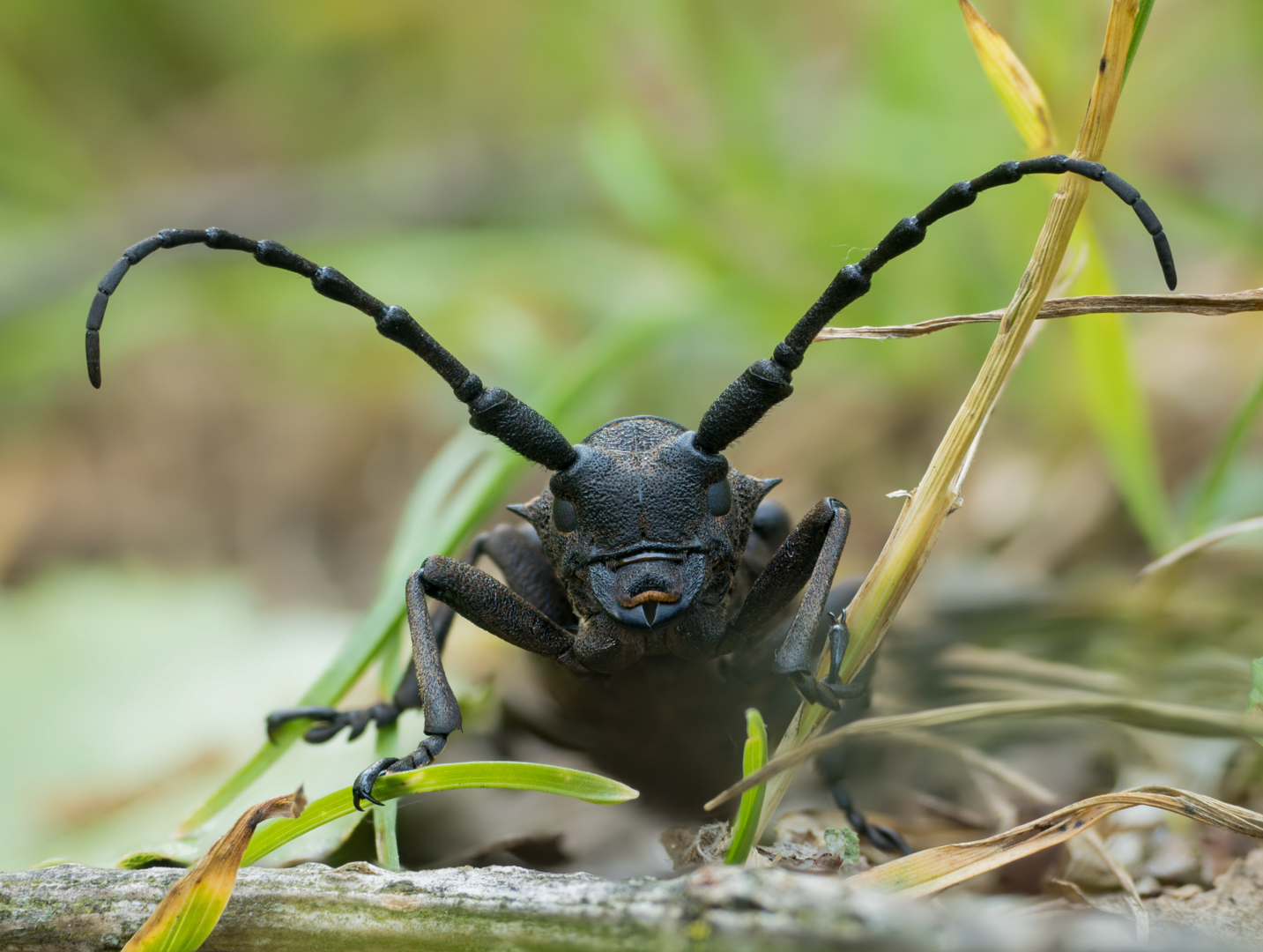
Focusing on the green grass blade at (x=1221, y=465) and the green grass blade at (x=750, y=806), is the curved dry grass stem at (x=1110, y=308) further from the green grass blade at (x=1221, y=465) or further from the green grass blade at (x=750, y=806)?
the green grass blade at (x=750, y=806)

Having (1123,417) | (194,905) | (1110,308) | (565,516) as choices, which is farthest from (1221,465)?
(194,905)

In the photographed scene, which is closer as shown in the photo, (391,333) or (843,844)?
(843,844)

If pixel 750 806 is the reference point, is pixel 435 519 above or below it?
above

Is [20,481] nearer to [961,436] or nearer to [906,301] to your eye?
[906,301]

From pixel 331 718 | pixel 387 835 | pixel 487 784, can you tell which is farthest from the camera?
pixel 331 718

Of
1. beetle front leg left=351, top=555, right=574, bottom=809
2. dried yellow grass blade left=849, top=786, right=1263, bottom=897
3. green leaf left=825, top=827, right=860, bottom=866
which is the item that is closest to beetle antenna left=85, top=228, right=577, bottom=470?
beetle front leg left=351, top=555, right=574, bottom=809

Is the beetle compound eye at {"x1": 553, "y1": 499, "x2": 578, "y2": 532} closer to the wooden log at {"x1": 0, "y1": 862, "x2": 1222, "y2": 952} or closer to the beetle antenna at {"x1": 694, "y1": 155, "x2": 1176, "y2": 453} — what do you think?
the beetle antenna at {"x1": 694, "y1": 155, "x2": 1176, "y2": 453}

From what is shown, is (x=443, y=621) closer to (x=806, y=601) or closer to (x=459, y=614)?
(x=459, y=614)
